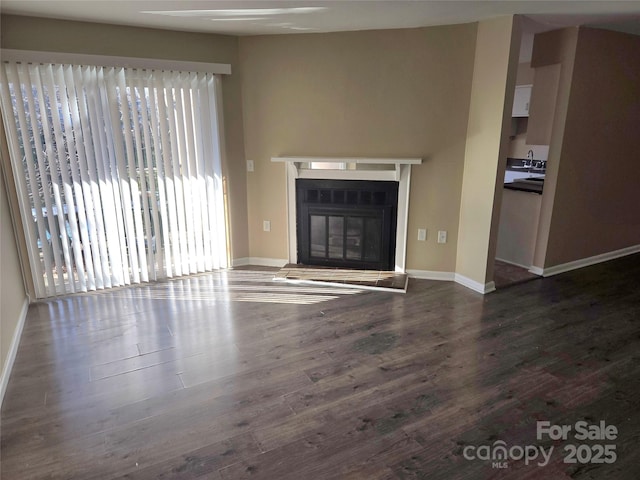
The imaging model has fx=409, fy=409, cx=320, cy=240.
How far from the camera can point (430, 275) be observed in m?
4.11

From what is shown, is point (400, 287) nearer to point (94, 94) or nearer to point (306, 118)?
point (306, 118)

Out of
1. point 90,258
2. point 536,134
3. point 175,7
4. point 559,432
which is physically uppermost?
point 175,7

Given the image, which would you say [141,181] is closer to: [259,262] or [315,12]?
[259,262]

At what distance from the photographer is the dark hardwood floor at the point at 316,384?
1869mm

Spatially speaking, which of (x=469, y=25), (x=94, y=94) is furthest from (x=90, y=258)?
(x=469, y=25)

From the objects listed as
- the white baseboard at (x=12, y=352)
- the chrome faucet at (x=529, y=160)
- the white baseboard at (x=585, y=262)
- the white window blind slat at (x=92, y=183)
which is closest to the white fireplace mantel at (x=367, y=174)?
the white baseboard at (x=585, y=262)

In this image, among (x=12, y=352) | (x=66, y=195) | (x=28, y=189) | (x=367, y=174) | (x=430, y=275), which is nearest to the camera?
(x=12, y=352)

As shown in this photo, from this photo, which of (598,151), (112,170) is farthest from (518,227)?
(112,170)

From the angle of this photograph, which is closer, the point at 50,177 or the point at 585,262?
the point at 50,177

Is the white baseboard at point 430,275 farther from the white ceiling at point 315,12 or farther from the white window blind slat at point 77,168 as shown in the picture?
the white window blind slat at point 77,168

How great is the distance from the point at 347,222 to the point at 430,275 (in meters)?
0.99

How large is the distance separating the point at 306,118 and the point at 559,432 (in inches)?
127

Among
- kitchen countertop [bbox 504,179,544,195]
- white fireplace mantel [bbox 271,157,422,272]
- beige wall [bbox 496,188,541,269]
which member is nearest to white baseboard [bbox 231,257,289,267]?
white fireplace mantel [bbox 271,157,422,272]

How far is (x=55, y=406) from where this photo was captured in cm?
222
